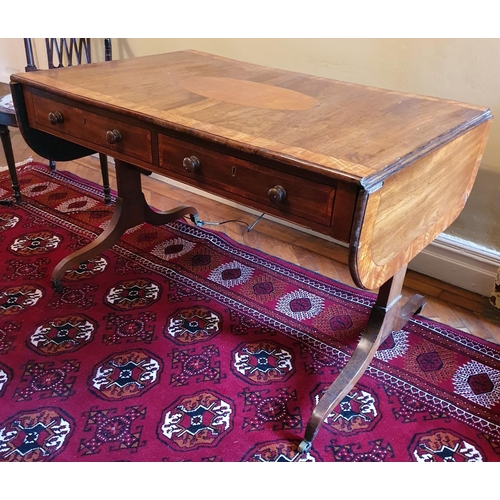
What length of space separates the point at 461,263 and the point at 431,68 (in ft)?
2.49

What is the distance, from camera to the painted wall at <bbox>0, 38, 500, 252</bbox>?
179cm

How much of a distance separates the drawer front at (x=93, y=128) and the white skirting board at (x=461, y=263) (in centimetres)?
127

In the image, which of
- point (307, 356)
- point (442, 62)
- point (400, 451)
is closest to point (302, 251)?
point (307, 356)

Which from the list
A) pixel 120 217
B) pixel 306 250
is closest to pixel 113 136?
pixel 120 217

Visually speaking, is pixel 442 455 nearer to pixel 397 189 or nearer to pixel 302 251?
pixel 397 189

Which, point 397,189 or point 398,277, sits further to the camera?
point 398,277

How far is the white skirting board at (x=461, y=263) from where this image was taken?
1.98 meters

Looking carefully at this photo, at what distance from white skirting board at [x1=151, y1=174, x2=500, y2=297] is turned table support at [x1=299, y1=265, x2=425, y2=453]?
51cm

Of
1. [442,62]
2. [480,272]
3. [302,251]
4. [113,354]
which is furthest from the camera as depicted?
[302,251]

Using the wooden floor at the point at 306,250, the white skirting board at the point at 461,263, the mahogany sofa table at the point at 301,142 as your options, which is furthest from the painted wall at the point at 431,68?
the mahogany sofa table at the point at 301,142

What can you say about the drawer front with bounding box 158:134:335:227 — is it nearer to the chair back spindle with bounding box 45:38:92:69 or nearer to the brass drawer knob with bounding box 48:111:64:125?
the brass drawer knob with bounding box 48:111:64:125

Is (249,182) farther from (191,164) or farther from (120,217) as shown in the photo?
(120,217)
